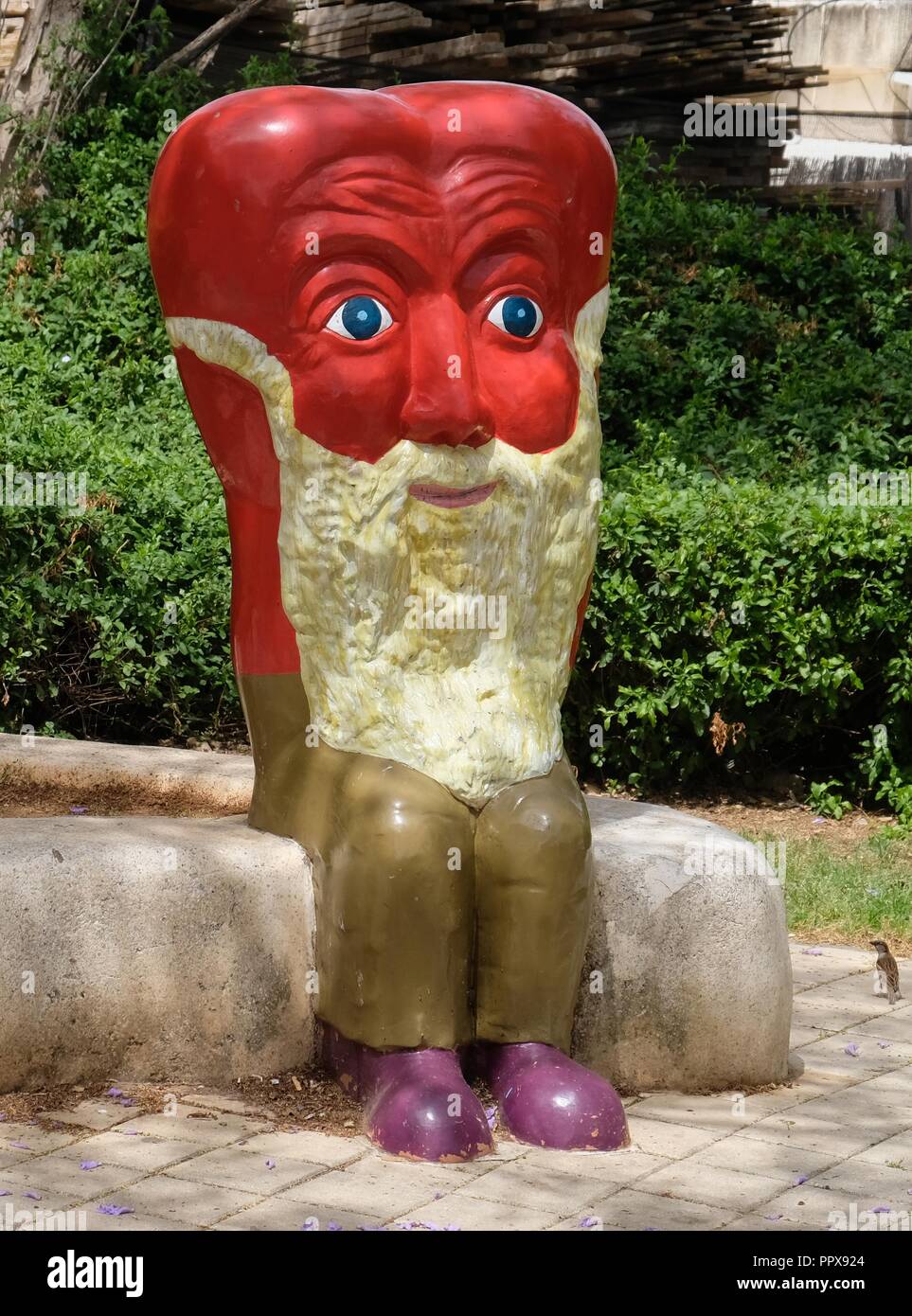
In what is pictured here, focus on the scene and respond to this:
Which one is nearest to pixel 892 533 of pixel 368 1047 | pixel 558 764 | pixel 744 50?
pixel 558 764

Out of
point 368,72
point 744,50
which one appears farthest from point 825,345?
point 368,72

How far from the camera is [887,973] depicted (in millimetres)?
5406

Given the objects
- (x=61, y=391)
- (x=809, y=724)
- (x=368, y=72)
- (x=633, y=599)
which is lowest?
(x=809, y=724)

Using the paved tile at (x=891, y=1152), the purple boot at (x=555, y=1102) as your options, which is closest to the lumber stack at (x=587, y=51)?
the purple boot at (x=555, y=1102)

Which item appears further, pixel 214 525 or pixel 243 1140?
pixel 214 525

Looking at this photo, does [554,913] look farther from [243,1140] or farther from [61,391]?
[61,391]

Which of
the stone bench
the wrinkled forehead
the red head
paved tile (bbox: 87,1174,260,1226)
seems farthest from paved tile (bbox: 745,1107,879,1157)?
the wrinkled forehead

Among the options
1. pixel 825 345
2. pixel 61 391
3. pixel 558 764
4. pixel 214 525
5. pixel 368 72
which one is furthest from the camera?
pixel 368 72

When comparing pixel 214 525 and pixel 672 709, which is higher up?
pixel 214 525

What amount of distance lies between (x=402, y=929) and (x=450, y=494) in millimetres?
1071

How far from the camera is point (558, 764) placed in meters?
4.33

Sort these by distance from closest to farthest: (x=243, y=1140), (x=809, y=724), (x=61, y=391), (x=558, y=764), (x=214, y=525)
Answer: (x=243, y=1140)
(x=558, y=764)
(x=214, y=525)
(x=809, y=724)
(x=61, y=391)

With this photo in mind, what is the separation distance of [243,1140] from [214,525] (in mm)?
4218

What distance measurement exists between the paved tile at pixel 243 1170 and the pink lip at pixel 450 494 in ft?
5.26
